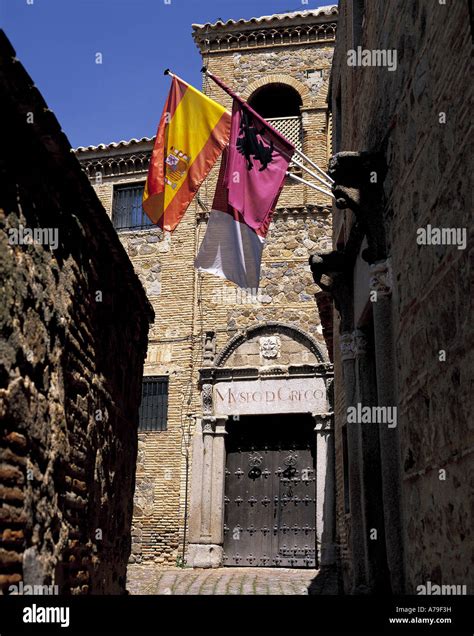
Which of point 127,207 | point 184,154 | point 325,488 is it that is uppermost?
point 127,207

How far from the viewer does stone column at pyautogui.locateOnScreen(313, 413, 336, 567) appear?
12.5 m

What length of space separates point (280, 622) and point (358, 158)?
157 inches

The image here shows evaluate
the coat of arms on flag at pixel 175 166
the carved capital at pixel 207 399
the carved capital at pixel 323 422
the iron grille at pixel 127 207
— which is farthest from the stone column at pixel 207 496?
the coat of arms on flag at pixel 175 166

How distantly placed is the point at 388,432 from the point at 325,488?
25.9ft

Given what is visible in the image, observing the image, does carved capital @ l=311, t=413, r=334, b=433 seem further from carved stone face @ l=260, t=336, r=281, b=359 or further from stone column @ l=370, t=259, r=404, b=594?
stone column @ l=370, t=259, r=404, b=594

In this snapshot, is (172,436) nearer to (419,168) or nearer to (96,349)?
(96,349)

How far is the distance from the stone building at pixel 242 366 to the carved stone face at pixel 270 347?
3 centimetres

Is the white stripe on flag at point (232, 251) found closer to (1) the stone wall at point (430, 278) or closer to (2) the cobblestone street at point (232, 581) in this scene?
(1) the stone wall at point (430, 278)

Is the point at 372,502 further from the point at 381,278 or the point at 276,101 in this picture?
the point at 276,101

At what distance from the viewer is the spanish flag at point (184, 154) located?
25.4 feet

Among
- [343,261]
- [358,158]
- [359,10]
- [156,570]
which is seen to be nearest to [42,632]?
[358,158]

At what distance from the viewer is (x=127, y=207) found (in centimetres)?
1677

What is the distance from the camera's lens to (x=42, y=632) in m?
3.37

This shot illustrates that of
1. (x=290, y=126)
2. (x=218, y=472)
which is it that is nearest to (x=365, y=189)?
(x=218, y=472)
